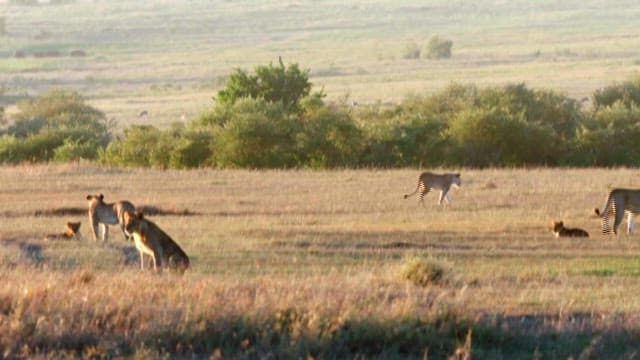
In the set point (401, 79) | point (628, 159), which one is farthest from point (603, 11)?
point (628, 159)

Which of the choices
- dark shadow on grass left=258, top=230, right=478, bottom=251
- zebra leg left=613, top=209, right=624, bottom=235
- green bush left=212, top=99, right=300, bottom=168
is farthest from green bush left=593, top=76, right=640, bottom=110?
dark shadow on grass left=258, top=230, right=478, bottom=251

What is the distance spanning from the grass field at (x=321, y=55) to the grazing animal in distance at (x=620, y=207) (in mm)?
50371

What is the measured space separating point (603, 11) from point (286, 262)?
590ft

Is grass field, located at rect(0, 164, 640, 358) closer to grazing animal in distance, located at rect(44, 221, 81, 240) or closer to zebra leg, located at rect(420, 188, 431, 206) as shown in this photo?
zebra leg, located at rect(420, 188, 431, 206)

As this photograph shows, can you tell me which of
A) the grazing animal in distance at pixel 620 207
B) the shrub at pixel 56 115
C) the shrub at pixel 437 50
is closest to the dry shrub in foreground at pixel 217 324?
the grazing animal in distance at pixel 620 207

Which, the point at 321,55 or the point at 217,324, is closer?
the point at 217,324

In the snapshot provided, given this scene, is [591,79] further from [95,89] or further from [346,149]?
[346,149]

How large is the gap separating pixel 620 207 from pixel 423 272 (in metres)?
9.48

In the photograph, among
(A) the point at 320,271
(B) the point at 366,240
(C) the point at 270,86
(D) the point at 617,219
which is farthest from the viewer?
(C) the point at 270,86

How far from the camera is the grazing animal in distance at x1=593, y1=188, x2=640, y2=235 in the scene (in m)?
24.6

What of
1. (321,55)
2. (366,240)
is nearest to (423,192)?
(366,240)

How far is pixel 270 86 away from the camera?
5538 centimetres

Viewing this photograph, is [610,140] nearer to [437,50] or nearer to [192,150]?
[192,150]

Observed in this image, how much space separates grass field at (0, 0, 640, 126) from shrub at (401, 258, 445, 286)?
5805 cm
